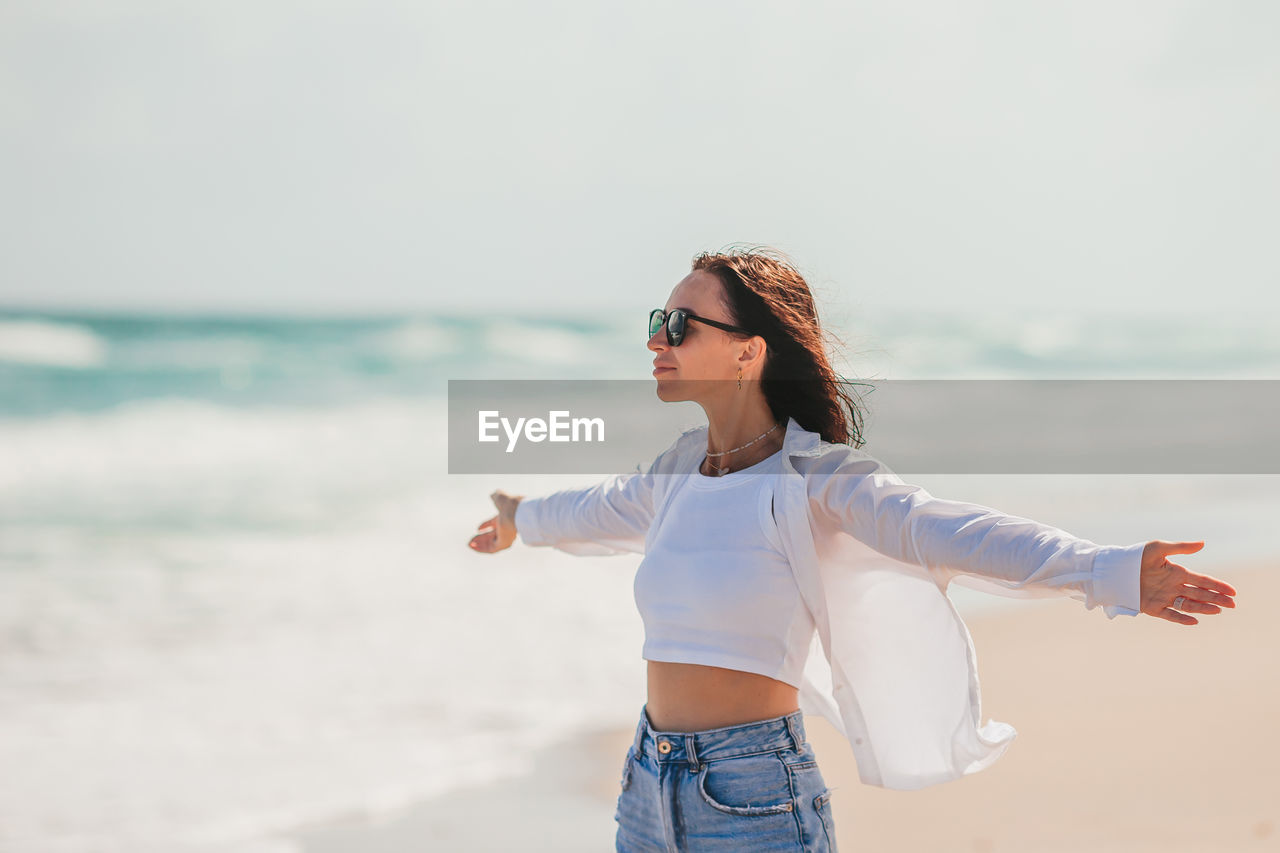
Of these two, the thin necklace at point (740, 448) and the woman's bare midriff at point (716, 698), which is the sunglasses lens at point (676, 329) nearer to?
the thin necklace at point (740, 448)

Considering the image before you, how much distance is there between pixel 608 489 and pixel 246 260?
27053mm

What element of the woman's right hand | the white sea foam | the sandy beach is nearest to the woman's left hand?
the woman's right hand

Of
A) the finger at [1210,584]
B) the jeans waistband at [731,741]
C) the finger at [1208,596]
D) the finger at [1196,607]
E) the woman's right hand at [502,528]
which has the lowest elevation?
the jeans waistband at [731,741]

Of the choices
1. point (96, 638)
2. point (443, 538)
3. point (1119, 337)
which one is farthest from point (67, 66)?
point (1119, 337)

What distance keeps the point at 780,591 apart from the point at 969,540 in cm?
42

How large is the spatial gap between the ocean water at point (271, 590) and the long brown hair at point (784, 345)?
Result: 0.22 meters

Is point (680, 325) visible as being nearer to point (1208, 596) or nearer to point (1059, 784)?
point (1208, 596)

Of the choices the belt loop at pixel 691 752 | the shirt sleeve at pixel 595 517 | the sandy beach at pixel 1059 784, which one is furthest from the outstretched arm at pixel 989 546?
the sandy beach at pixel 1059 784

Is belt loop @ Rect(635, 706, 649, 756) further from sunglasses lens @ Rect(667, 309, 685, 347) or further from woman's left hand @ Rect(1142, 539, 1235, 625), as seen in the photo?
woman's left hand @ Rect(1142, 539, 1235, 625)

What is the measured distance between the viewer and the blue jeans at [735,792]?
2.16m

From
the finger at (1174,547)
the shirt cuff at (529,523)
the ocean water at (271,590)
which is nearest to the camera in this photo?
the finger at (1174,547)

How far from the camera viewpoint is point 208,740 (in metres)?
5.21

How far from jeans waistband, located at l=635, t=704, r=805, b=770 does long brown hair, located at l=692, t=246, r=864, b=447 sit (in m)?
0.63

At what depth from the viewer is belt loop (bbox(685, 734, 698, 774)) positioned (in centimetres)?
223
